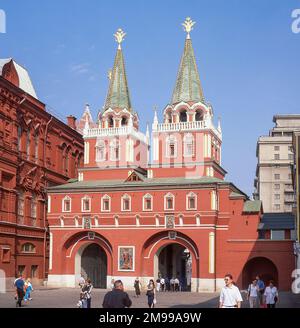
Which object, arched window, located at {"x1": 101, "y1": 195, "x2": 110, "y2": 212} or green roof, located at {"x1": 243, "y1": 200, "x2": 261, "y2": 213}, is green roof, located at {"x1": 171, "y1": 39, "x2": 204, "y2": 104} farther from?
arched window, located at {"x1": 101, "y1": 195, "x2": 110, "y2": 212}

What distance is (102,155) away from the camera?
208 feet

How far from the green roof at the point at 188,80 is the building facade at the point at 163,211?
11cm

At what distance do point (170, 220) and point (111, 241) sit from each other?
19.8ft

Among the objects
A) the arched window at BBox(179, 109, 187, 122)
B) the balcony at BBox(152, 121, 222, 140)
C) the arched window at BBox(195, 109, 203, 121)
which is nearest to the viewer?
the balcony at BBox(152, 121, 222, 140)

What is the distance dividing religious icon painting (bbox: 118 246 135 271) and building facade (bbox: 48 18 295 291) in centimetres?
9

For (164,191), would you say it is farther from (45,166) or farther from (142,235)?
(45,166)

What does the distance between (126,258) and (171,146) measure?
12.3 m

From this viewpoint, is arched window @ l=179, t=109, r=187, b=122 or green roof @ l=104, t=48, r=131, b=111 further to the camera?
green roof @ l=104, t=48, r=131, b=111

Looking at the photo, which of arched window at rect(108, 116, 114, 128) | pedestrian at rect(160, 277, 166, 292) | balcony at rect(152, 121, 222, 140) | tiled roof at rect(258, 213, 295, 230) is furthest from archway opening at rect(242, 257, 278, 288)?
arched window at rect(108, 116, 114, 128)

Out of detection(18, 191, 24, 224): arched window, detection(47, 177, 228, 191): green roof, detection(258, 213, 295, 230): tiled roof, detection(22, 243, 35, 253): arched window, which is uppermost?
detection(47, 177, 228, 191): green roof

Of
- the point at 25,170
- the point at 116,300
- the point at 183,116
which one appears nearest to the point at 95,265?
→ the point at 25,170

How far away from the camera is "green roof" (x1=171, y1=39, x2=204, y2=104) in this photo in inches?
2415

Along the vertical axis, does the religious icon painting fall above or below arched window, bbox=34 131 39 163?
below

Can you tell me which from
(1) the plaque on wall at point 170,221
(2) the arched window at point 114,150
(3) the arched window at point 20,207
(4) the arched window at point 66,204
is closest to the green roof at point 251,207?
(1) the plaque on wall at point 170,221
